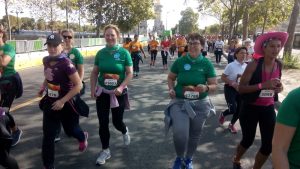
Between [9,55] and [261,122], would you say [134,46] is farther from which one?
[261,122]

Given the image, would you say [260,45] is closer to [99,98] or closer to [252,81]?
[252,81]

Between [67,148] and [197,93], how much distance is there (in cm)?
228

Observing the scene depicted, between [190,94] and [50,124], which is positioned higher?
[190,94]

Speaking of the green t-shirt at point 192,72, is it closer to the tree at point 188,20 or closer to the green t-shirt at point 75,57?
the green t-shirt at point 75,57

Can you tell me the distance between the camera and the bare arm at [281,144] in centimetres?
191

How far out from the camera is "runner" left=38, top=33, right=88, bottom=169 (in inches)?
157

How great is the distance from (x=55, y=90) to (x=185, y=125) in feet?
5.07

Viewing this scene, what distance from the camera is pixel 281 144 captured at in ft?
6.35

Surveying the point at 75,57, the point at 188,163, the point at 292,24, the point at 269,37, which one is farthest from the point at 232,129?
the point at 292,24

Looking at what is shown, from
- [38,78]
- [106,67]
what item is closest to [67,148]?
[106,67]

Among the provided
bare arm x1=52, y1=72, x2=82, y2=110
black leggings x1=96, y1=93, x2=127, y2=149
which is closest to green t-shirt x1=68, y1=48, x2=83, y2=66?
black leggings x1=96, y1=93, x2=127, y2=149

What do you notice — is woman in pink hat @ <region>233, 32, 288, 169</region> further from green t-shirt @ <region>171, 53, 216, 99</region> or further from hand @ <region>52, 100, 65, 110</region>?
hand @ <region>52, 100, 65, 110</region>

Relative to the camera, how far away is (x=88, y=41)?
32031mm

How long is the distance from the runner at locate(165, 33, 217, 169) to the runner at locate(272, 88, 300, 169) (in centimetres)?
214
